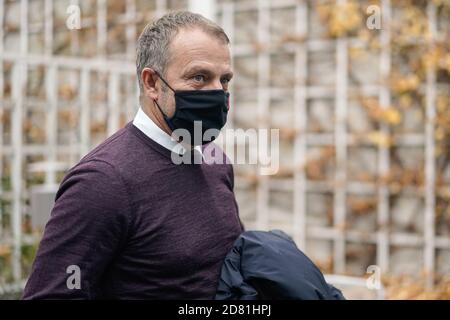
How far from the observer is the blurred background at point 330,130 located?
4.04 m

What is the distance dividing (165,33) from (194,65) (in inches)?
4.7

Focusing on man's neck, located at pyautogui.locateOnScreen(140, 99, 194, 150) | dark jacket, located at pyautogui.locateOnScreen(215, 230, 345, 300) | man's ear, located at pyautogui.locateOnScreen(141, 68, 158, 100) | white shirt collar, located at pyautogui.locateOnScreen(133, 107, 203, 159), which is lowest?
dark jacket, located at pyautogui.locateOnScreen(215, 230, 345, 300)

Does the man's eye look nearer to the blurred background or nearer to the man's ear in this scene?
the man's ear

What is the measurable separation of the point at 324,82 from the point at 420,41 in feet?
2.31

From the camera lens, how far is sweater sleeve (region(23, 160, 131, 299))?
1396 millimetres

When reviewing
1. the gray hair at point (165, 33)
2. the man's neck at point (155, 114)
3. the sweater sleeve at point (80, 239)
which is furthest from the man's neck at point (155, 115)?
the sweater sleeve at point (80, 239)

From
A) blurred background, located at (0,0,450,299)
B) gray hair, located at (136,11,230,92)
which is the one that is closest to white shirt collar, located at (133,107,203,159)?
gray hair, located at (136,11,230,92)

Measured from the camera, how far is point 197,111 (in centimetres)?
168

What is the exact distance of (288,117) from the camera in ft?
15.1

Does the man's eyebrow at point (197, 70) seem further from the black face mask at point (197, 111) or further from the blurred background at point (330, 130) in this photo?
the blurred background at point (330, 130)

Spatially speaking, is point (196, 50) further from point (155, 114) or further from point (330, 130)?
Answer: point (330, 130)

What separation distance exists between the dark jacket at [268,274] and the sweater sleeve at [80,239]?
0.31 metres

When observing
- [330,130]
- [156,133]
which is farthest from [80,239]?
[330,130]
